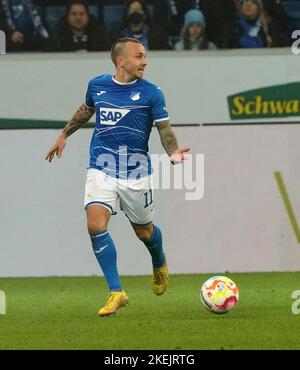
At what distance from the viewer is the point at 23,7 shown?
1639cm

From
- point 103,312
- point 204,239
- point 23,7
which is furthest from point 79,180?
point 103,312

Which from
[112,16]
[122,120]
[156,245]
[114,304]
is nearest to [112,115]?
[122,120]

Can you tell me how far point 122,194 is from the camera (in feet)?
35.0

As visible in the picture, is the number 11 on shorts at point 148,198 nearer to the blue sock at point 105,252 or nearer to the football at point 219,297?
the blue sock at point 105,252

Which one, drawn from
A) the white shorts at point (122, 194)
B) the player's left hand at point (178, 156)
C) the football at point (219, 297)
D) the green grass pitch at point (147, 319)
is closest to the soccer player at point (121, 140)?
the white shorts at point (122, 194)

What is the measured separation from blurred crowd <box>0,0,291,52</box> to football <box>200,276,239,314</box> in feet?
22.5

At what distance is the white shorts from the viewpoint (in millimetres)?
10438

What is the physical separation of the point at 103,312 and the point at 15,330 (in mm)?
906

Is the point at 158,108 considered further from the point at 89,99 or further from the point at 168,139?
the point at 89,99

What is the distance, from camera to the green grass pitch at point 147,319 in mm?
8531

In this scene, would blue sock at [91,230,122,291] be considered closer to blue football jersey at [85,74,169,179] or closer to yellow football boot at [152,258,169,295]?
blue football jersey at [85,74,169,179]

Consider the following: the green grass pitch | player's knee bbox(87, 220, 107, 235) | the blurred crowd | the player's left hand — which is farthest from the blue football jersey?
the blurred crowd

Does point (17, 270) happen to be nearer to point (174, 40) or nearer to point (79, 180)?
point (79, 180)

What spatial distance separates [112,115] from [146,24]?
5.94 meters
